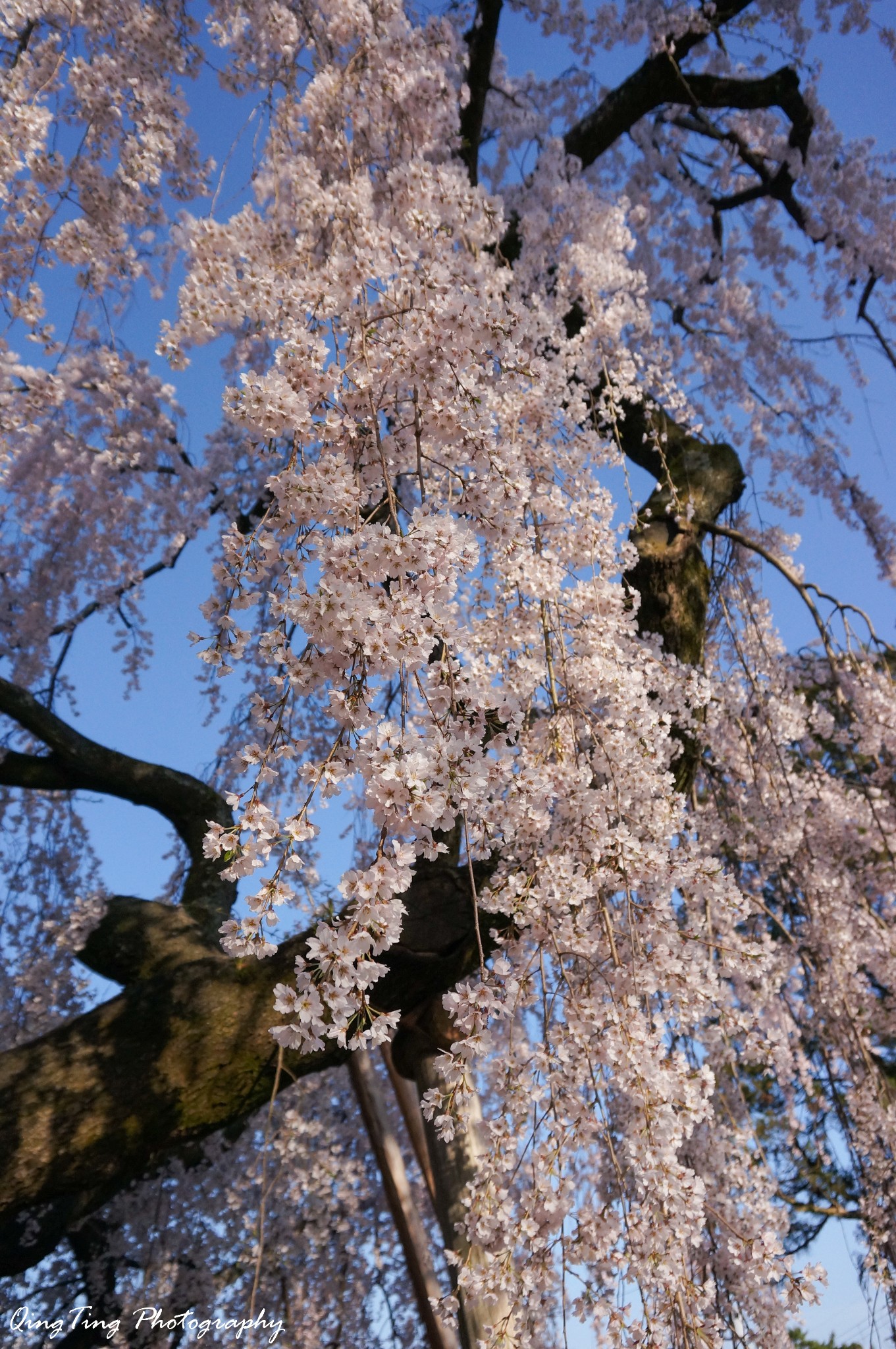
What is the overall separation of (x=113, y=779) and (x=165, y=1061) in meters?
2.04

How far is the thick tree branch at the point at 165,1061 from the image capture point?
2260 millimetres

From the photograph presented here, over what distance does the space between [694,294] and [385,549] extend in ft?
15.6

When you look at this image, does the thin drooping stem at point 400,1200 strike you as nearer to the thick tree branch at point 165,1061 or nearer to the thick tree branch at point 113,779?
the thick tree branch at point 165,1061

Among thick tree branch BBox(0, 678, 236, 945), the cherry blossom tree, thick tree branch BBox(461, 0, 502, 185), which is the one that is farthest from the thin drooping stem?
thick tree branch BBox(461, 0, 502, 185)

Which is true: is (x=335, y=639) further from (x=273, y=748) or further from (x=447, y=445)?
(x=447, y=445)

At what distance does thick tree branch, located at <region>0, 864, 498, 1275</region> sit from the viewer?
226cm

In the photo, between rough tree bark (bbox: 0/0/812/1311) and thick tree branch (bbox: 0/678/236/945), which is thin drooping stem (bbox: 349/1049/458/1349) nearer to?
rough tree bark (bbox: 0/0/812/1311)

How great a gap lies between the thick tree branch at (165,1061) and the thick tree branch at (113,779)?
4.27 feet

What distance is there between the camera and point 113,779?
4160 mm

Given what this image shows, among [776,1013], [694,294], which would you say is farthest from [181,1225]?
[694,294]

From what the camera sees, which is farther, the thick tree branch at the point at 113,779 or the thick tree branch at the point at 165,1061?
the thick tree branch at the point at 113,779

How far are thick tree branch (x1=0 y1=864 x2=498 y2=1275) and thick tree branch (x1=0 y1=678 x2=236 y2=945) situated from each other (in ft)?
4.27

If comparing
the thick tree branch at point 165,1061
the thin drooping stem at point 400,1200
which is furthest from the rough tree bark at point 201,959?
the thin drooping stem at point 400,1200

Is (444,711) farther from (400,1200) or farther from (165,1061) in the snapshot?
(400,1200)
